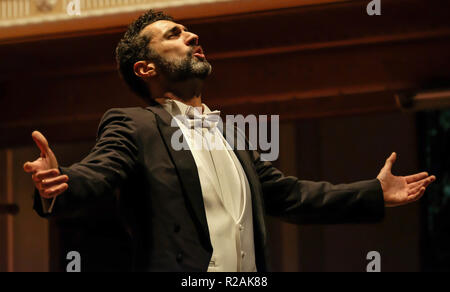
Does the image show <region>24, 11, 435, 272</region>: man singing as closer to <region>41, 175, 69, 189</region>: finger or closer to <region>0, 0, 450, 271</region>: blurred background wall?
<region>41, 175, 69, 189</region>: finger

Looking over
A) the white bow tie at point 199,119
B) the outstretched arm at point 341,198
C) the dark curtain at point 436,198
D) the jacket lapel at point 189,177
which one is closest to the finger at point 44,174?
the jacket lapel at point 189,177

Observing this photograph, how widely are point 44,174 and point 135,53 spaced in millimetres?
772

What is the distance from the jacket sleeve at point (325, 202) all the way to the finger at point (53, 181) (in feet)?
2.41

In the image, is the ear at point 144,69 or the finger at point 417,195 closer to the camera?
the finger at point 417,195

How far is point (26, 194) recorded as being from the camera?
16.6 feet

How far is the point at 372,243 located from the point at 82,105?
2.14 metres

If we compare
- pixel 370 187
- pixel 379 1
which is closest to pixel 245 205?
pixel 370 187

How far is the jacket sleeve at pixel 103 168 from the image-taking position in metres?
1.86

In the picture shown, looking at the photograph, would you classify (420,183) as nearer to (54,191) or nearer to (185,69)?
(185,69)

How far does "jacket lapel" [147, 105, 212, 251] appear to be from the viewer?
79.9 inches

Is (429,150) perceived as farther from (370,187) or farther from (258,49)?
(370,187)

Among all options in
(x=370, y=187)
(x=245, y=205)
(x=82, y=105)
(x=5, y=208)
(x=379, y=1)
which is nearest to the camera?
(x=245, y=205)

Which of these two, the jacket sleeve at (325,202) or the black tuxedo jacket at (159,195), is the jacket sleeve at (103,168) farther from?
the jacket sleeve at (325,202)

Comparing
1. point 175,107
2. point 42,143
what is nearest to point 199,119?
point 175,107
